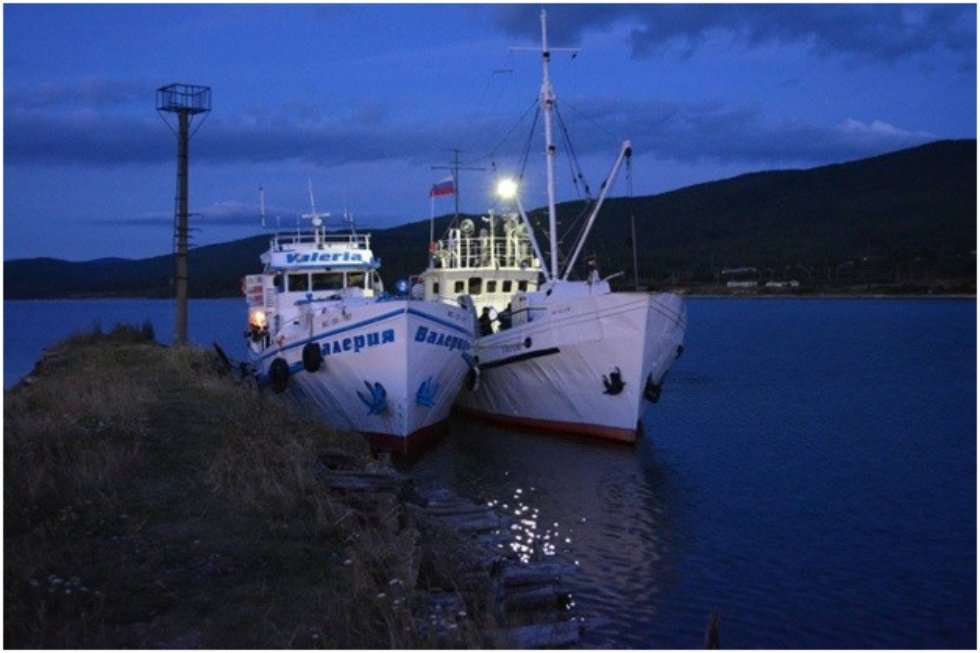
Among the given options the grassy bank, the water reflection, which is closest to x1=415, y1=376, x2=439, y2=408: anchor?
the water reflection

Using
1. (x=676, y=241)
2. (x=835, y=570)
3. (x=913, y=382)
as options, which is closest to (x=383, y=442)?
(x=835, y=570)

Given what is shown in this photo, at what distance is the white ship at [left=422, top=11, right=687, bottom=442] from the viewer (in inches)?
938

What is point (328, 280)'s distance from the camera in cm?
2708

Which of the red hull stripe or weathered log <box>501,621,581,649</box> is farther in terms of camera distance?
the red hull stripe

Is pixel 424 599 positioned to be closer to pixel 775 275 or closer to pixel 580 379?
pixel 580 379

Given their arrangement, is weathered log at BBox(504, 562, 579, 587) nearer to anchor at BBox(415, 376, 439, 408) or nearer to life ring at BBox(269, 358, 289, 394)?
anchor at BBox(415, 376, 439, 408)

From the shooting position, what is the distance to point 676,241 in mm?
187750

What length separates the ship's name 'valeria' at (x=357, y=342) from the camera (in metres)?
21.8

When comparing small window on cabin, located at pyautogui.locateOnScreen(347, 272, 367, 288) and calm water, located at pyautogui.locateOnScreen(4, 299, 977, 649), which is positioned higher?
small window on cabin, located at pyautogui.locateOnScreen(347, 272, 367, 288)

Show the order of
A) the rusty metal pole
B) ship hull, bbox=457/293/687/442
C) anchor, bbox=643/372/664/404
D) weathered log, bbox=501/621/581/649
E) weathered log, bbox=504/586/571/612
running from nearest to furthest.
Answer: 1. weathered log, bbox=501/621/581/649
2. weathered log, bbox=504/586/571/612
3. ship hull, bbox=457/293/687/442
4. anchor, bbox=643/372/664/404
5. the rusty metal pole

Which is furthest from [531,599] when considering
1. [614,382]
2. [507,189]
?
[507,189]

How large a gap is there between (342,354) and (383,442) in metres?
2.27

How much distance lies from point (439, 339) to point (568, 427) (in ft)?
16.7

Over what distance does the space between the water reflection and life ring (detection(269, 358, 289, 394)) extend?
12.4 feet
